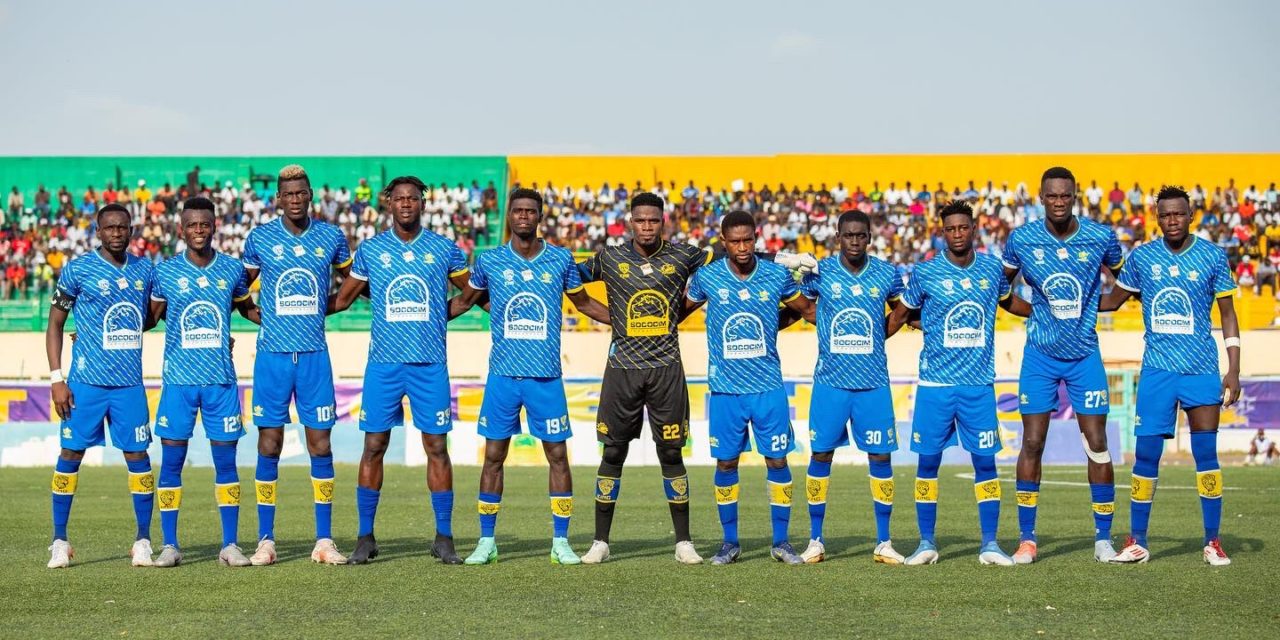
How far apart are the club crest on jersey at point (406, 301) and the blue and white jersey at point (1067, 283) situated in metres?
4.36

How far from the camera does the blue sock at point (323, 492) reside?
10.2 metres

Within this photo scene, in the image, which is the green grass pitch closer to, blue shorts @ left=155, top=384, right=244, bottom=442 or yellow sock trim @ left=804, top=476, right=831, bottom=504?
yellow sock trim @ left=804, top=476, right=831, bottom=504

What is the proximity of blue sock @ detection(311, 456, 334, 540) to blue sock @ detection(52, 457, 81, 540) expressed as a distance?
171cm

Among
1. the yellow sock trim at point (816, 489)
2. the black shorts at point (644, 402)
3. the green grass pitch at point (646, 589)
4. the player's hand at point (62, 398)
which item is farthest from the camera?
the yellow sock trim at point (816, 489)

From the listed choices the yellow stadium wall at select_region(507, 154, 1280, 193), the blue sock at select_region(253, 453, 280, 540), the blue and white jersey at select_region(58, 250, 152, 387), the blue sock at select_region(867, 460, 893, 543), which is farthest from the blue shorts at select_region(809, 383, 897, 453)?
the yellow stadium wall at select_region(507, 154, 1280, 193)

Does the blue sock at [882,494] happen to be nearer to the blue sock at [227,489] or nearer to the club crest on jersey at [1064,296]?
the club crest on jersey at [1064,296]

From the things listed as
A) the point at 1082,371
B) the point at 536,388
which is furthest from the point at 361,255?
the point at 1082,371

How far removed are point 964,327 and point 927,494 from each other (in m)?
1.25

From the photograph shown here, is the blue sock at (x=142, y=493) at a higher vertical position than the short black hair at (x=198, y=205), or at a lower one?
lower

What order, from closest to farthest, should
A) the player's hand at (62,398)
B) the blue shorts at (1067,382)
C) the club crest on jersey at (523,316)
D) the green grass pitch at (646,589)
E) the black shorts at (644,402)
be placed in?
1. the green grass pitch at (646,589)
2. the player's hand at (62,398)
3. the black shorts at (644,402)
4. the club crest on jersey at (523,316)
5. the blue shorts at (1067,382)

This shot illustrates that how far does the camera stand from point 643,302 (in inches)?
396

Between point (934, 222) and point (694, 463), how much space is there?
804 inches

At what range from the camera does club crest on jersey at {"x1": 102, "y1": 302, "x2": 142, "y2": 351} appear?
10.1 m

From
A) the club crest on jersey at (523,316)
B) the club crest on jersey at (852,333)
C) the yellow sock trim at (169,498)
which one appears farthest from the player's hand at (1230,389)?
the yellow sock trim at (169,498)
